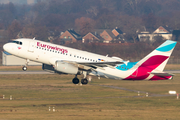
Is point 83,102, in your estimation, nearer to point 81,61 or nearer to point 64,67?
point 81,61

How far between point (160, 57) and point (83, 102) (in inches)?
538

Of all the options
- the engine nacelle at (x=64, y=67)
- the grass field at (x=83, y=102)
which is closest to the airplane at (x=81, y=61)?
the engine nacelle at (x=64, y=67)

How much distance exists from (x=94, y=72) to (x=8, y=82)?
29.5m

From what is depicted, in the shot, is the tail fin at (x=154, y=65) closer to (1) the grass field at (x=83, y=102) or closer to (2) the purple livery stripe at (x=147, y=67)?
(2) the purple livery stripe at (x=147, y=67)

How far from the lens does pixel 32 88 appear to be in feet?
216

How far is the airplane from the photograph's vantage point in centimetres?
4850

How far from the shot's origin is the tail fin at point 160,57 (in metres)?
51.5

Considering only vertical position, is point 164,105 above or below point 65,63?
below

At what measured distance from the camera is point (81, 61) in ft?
162

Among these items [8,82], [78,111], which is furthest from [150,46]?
[78,111]

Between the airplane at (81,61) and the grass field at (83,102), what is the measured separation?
13.9ft

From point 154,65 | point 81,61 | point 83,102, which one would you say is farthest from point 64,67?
point 154,65

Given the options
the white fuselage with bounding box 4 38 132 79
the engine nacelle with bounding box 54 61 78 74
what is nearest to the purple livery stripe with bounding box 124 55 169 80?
the white fuselage with bounding box 4 38 132 79

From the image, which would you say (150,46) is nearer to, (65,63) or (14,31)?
(14,31)
